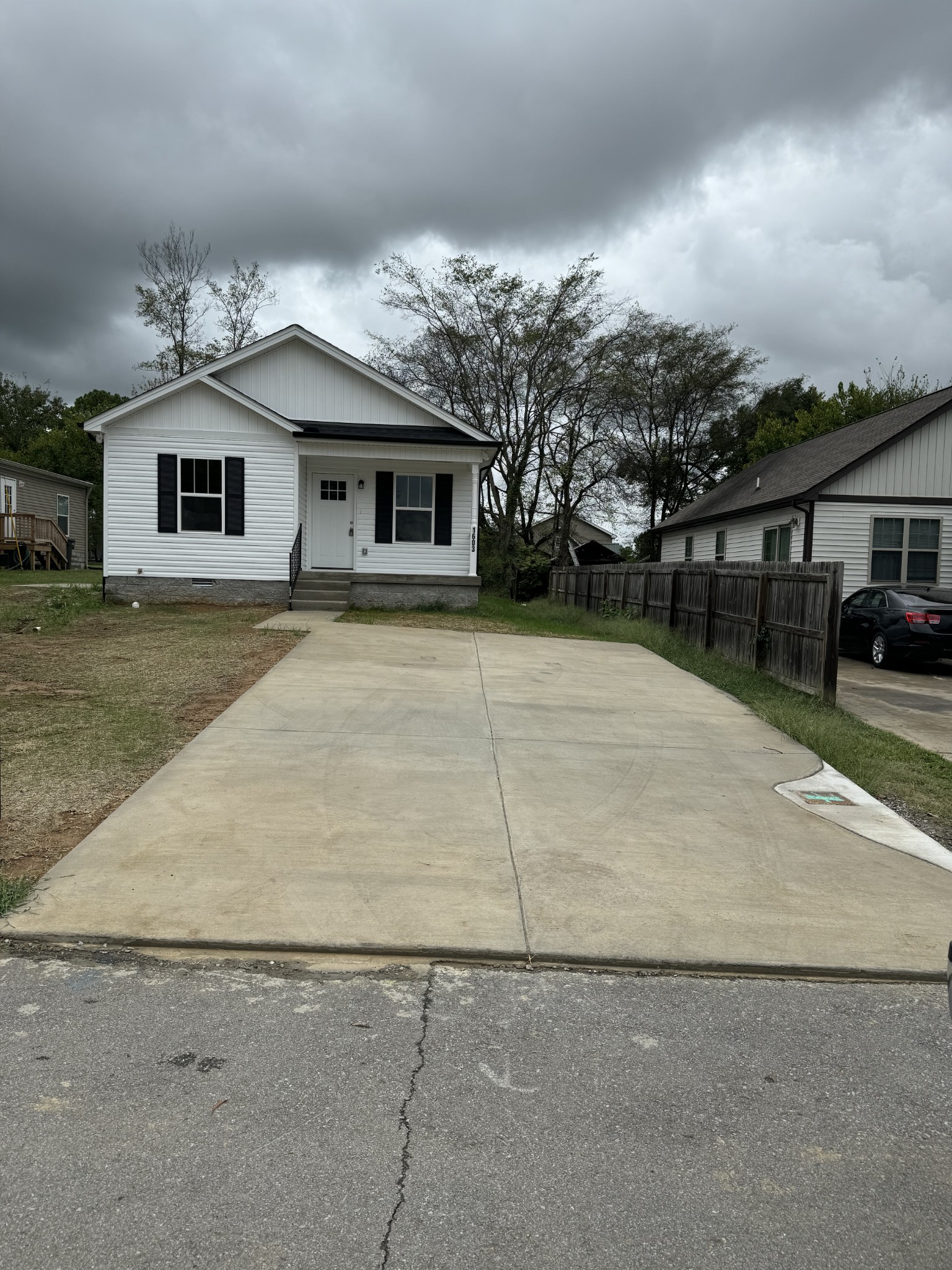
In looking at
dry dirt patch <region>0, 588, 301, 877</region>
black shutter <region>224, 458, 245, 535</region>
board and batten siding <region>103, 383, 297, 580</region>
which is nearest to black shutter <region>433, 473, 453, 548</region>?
board and batten siding <region>103, 383, 297, 580</region>

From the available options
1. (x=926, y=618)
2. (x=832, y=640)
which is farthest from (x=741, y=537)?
(x=832, y=640)

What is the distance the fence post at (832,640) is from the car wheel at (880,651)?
17.5 ft

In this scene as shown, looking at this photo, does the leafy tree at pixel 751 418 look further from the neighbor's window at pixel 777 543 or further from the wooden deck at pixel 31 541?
the wooden deck at pixel 31 541

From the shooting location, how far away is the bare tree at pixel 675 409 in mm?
40438

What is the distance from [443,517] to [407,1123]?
59.7 feet

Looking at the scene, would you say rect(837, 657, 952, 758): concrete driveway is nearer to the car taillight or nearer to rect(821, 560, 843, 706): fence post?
rect(821, 560, 843, 706): fence post

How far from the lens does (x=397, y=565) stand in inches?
805

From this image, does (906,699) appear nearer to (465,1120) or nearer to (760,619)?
(760,619)

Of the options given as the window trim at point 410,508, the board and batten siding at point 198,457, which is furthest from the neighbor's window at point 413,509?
the board and batten siding at point 198,457

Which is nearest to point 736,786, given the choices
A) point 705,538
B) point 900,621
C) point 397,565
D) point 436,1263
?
point 436,1263

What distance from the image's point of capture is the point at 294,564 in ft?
63.0

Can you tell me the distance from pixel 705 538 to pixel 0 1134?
28832 millimetres

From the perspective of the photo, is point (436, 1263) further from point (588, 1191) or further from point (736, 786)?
point (736, 786)

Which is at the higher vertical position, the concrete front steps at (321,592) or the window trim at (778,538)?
the window trim at (778,538)
